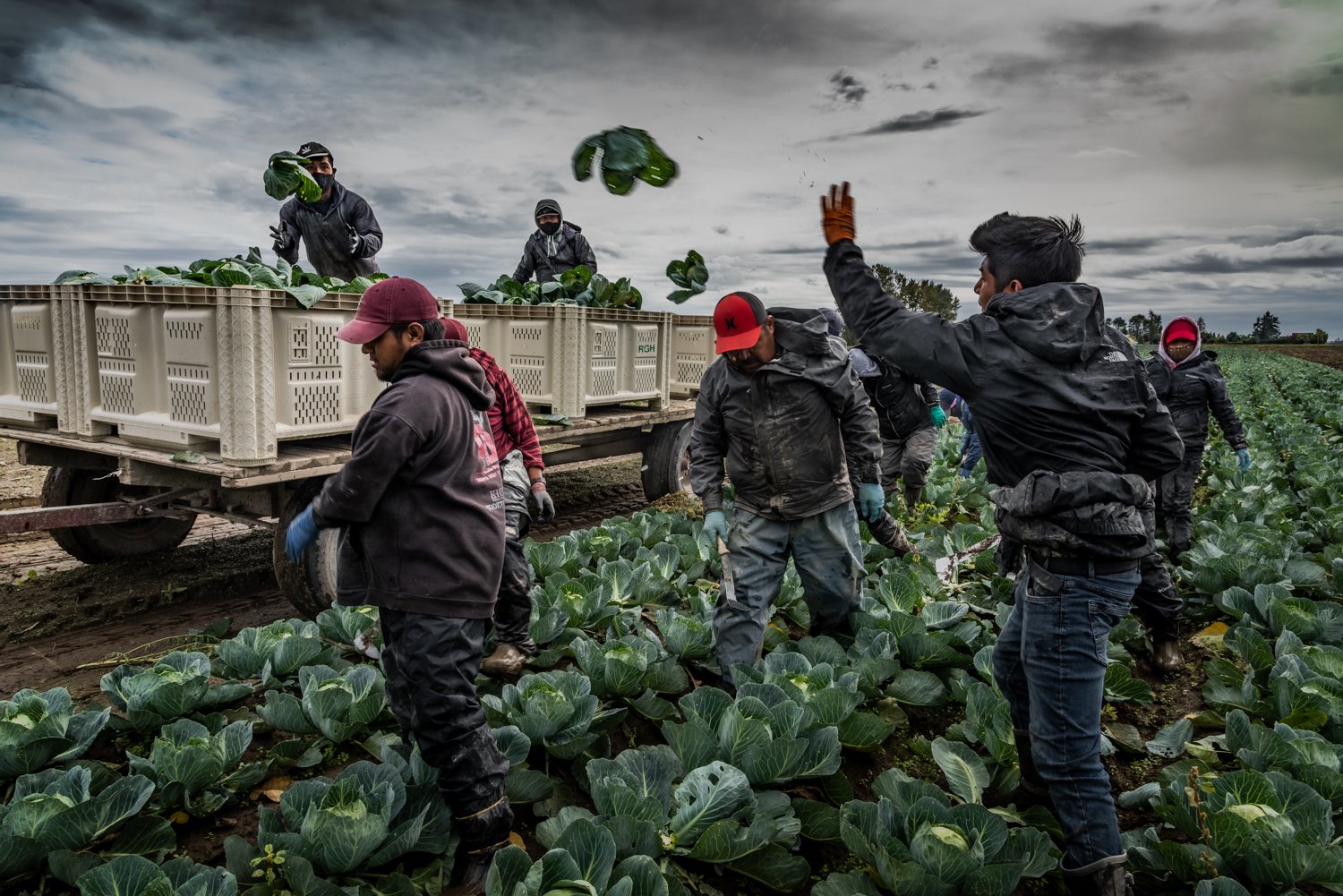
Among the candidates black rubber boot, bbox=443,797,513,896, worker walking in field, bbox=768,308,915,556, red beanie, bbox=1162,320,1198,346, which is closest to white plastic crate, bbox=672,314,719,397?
worker walking in field, bbox=768,308,915,556

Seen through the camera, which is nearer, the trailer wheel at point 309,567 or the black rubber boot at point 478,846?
the black rubber boot at point 478,846

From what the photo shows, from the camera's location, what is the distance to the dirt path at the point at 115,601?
14.9ft

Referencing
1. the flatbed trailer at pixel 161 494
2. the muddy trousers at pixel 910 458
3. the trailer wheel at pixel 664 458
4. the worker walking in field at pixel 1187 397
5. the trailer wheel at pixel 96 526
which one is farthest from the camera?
the trailer wheel at pixel 664 458

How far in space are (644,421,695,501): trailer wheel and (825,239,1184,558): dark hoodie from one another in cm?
567

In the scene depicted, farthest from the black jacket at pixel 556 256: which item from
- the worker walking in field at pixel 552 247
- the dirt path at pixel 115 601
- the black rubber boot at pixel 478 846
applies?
the black rubber boot at pixel 478 846

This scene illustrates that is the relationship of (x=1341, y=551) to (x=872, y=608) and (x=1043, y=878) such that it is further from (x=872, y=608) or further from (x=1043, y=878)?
(x=1043, y=878)

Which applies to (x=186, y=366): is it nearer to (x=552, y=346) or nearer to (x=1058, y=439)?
(x=552, y=346)

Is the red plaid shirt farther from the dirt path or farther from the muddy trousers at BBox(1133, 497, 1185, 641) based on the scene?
the muddy trousers at BBox(1133, 497, 1185, 641)

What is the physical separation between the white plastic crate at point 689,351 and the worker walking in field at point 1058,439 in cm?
607

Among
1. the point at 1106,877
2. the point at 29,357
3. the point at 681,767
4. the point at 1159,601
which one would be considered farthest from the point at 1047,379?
the point at 29,357

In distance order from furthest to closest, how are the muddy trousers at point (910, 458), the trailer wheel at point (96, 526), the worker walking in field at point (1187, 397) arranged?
1. the muddy trousers at point (910, 458)
2. the worker walking in field at point (1187, 397)
3. the trailer wheel at point (96, 526)

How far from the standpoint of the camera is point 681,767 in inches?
115

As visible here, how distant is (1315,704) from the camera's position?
3.42 metres

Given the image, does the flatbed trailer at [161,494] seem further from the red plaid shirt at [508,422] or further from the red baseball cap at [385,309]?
the red baseball cap at [385,309]
